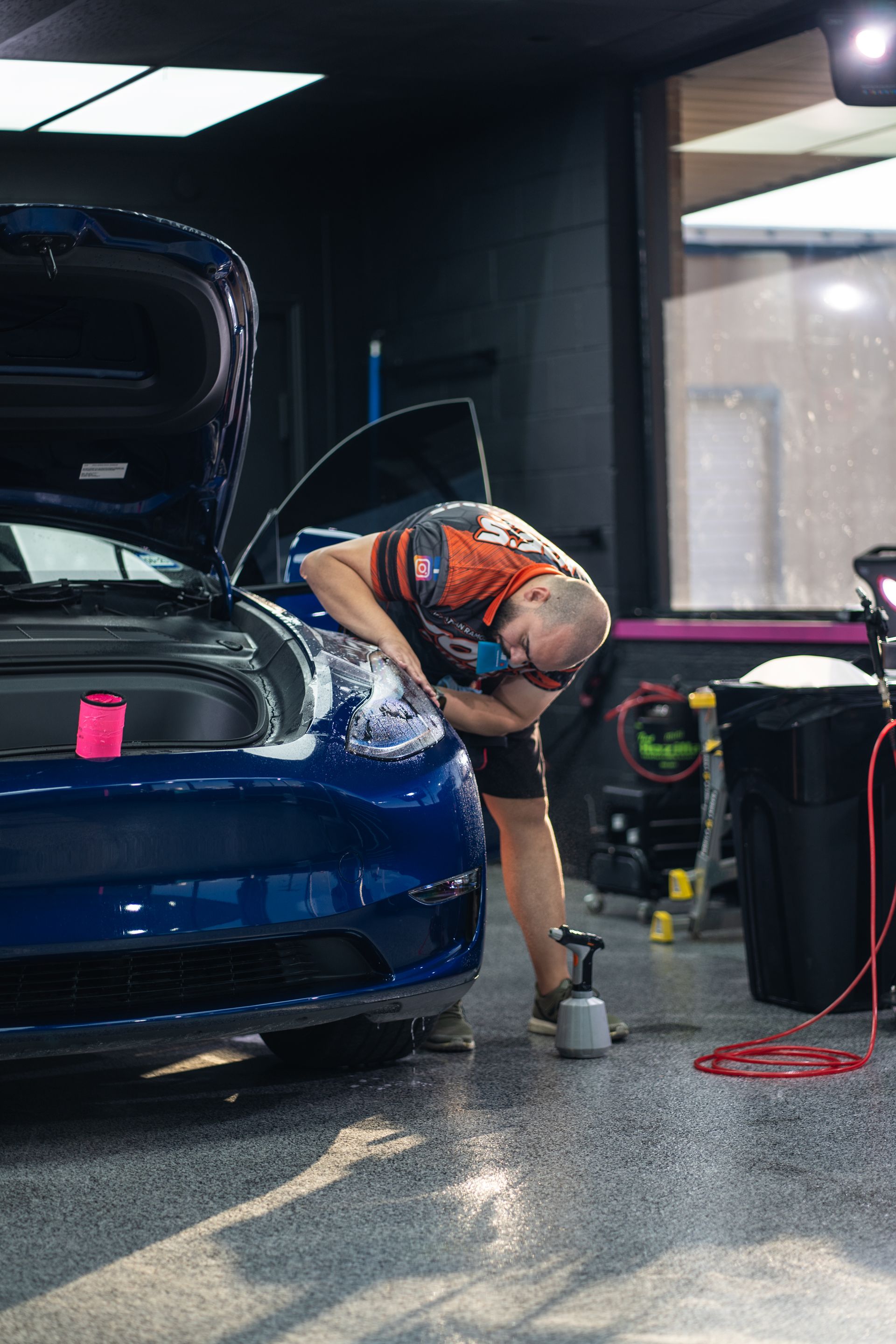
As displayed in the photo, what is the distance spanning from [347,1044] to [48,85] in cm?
430

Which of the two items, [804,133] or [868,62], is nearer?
[868,62]

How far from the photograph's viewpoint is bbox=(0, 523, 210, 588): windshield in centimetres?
369

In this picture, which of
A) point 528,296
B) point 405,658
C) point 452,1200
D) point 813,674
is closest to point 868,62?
point 528,296

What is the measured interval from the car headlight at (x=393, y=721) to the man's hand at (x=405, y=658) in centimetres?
2

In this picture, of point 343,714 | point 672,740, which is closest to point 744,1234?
point 343,714

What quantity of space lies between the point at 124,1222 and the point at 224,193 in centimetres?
581

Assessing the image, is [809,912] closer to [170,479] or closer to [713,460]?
[170,479]

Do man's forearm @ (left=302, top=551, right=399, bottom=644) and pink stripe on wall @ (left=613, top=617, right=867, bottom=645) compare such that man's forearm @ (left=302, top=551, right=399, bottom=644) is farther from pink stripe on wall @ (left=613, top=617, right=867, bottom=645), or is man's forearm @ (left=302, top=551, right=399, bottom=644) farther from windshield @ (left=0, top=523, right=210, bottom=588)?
pink stripe on wall @ (left=613, top=617, right=867, bottom=645)

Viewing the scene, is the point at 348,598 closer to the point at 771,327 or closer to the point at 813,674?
the point at 813,674

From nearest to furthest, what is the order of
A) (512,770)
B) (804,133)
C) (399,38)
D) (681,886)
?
(512,770)
(681,886)
(399,38)
(804,133)

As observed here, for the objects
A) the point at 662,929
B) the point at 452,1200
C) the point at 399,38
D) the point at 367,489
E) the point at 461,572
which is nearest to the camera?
the point at 452,1200

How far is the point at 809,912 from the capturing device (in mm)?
3938

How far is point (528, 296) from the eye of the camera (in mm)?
6707

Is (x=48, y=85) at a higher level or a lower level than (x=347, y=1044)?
higher
